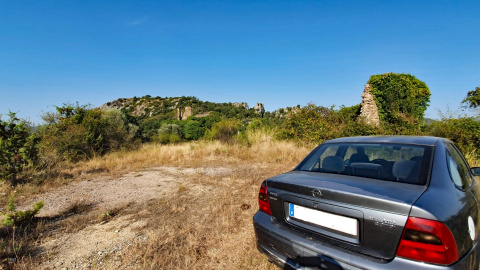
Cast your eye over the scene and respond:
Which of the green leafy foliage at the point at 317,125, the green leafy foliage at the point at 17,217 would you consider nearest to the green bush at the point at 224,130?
→ the green leafy foliage at the point at 317,125

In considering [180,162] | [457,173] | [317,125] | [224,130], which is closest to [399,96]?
[317,125]

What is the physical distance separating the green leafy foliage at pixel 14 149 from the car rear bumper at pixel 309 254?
22.8ft

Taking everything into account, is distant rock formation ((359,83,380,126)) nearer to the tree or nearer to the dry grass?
the tree

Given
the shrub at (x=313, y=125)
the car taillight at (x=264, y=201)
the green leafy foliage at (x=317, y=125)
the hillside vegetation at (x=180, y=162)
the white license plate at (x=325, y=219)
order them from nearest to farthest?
1. the white license plate at (x=325, y=219)
2. the car taillight at (x=264, y=201)
3. the hillside vegetation at (x=180, y=162)
4. the green leafy foliage at (x=317, y=125)
5. the shrub at (x=313, y=125)

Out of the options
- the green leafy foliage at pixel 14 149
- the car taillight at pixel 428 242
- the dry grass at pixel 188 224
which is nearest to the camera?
the car taillight at pixel 428 242

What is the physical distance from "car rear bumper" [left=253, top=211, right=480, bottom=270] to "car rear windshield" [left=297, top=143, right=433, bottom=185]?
602 mm

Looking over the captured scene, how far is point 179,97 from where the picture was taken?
8481 cm

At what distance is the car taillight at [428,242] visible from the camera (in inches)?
48.7

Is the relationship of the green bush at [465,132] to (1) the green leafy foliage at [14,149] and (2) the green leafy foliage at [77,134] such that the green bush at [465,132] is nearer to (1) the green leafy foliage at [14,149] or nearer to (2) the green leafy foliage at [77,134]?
(1) the green leafy foliage at [14,149]

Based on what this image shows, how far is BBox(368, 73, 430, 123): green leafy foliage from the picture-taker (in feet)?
41.5

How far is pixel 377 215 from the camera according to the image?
4.50 feet

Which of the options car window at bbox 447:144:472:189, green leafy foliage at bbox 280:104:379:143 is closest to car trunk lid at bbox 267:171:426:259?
car window at bbox 447:144:472:189

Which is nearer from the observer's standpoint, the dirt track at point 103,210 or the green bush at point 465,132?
the dirt track at point 103,210

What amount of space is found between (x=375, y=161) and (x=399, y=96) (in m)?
13.8
